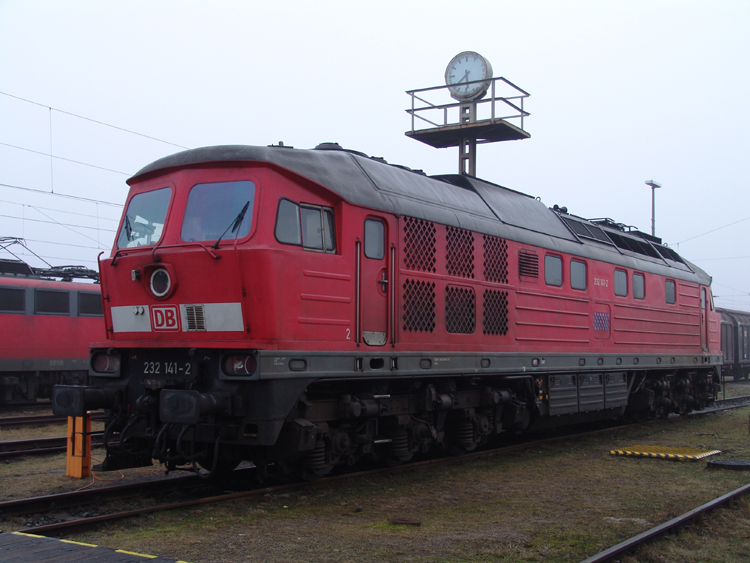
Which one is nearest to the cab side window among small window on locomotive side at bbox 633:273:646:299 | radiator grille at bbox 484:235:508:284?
radiator grille at bbox 484:235:508:284

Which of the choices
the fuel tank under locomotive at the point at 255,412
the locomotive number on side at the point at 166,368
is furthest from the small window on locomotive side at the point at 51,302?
the locomotive number on side at the point at 166,368

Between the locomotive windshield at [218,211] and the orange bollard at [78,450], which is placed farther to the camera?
the orange bollard at [78,450]

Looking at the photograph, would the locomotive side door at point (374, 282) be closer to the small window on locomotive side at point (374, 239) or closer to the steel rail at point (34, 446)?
the small window on locomotive side at point (374, 239)

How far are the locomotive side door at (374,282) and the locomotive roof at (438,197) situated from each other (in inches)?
12.1

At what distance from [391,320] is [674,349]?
1018 centimetres

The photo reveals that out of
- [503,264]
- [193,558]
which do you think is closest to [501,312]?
[503,264]

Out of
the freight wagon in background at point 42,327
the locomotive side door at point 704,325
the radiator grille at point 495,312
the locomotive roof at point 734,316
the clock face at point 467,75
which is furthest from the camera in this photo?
the locomotive roof at point 734,316

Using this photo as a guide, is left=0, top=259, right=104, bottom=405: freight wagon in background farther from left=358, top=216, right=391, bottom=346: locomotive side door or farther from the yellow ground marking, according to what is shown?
the yellow ground marking

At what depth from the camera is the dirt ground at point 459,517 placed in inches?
227

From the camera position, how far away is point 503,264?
10.7m

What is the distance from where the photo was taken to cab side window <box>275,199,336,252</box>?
7332mm

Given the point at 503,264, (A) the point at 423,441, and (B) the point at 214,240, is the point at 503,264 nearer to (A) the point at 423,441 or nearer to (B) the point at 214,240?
(A) the point at 423,441

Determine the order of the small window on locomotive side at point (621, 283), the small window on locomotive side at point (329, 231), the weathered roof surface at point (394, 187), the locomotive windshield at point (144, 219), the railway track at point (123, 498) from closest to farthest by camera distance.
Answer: the railway track at point (123, 498)
the weathered roof surface at point (394, 187)
the small window on locomotive side at point (329, 231)
the locomotive windshield at point (144, 219)
the small window on locomotive side at point (621, 283)

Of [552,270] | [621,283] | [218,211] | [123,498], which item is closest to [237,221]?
[218,211]
